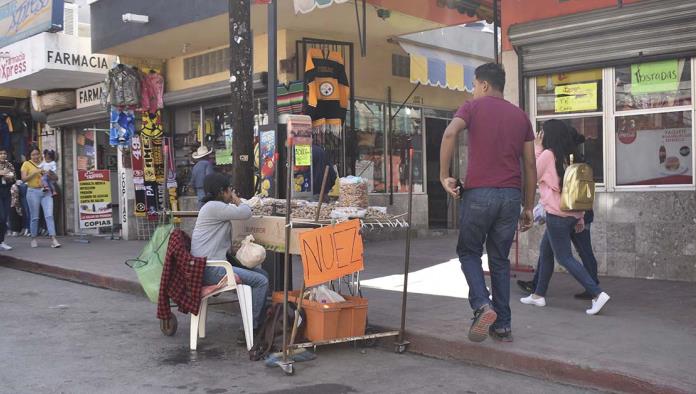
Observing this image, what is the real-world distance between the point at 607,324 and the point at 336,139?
23.0 feet

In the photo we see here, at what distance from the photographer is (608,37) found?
806cm

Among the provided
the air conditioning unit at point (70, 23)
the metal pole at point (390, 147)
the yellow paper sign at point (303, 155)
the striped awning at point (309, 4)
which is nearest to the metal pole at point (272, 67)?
the yellow paper sign at point (303, 155)

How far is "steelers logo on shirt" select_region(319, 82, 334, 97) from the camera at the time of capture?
11258 millimetres

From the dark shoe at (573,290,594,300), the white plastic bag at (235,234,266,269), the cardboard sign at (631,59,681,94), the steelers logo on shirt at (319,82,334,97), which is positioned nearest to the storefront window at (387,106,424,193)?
the steelers logo on shirt at (319,82,334,97)

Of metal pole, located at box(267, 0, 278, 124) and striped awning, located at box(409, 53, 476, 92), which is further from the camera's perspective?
striped awning, located at box(409, 53, 476, 92)

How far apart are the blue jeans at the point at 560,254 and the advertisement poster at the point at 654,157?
2198 mm

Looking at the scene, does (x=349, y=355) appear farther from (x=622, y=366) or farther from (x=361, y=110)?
(x=361, y=110)

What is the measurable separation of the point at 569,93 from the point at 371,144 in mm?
5015

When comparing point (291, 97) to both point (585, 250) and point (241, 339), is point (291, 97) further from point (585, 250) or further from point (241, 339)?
point (241, 339)

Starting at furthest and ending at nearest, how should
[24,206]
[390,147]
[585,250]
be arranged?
[24,206] < [390,147] < [585,250]

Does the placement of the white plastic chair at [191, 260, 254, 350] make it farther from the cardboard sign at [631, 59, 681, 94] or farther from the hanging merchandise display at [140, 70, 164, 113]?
the hanging merchandise display at [140, 70, 164, 113]

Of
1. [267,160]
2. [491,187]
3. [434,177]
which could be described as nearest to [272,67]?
[267,160]

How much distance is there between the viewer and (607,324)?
574 cm

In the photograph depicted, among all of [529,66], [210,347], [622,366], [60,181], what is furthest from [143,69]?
[622,366]
